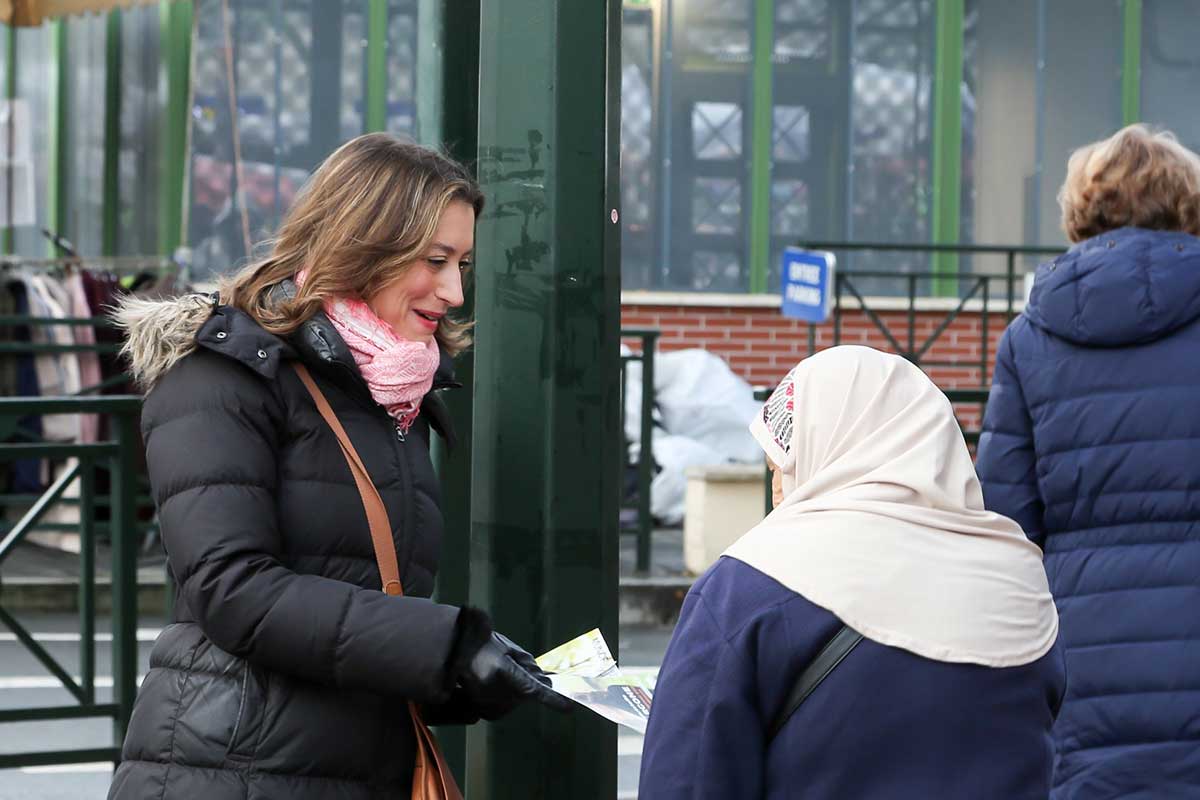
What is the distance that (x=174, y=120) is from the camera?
1323 cm

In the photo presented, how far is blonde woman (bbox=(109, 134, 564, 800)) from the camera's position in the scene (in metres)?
2.20

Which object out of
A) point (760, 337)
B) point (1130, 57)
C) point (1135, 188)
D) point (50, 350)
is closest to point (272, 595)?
point (1135, 188)

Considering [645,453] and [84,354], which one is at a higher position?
[84,354]

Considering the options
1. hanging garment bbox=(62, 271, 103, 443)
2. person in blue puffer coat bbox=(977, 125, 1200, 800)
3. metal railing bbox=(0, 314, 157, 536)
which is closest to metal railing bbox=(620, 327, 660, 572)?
metal railing bbox=(0, 314, 157, 536)

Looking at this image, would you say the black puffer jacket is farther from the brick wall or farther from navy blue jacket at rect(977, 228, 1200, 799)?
the brick wall

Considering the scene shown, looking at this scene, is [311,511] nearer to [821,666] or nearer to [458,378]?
[821,666]

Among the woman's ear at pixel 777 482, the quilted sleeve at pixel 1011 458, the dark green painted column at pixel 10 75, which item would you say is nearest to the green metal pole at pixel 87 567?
the quilted sleeve at pixel 1011 458

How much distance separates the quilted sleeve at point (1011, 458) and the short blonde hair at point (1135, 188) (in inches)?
11.7

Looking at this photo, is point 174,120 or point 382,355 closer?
point 382,355

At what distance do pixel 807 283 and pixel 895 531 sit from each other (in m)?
8.68

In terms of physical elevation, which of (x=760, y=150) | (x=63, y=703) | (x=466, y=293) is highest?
(x=760, y=150)

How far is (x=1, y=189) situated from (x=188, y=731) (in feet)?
28.2

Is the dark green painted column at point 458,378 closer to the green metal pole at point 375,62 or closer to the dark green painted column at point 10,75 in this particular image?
the dark green painted column at point 10,75

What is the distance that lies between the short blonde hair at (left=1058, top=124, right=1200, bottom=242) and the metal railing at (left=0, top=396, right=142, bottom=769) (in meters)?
2.41
